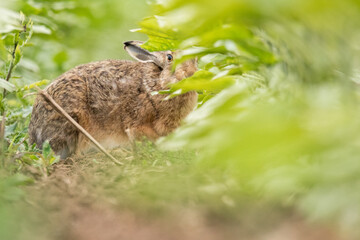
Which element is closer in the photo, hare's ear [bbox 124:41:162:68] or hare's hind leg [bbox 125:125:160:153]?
hare's hind leg [bbox 125:125:160:153]

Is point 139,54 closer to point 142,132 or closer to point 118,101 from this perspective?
point 118,101

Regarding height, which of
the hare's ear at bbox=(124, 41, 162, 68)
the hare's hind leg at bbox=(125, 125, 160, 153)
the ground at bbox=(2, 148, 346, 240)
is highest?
the hare's ear at bbox=(124, 41, 162, 68)

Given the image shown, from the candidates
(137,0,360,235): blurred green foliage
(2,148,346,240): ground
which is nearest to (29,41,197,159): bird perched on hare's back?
(2,148,346,240): ground

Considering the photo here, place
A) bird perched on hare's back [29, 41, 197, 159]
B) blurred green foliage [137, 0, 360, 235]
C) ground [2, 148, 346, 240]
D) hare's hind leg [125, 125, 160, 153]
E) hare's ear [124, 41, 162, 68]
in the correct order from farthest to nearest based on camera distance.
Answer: hare's ear [124, 41, 162, 68] < hare's hind leg [125, 125, 160, 153] < bird perched on hare's back [29, 41, 197, 159] < ground [2, 148, 346, 240] < blurred green foliage [137, 0, 360, 235]

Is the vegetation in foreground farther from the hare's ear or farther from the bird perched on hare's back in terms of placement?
the hare's ear

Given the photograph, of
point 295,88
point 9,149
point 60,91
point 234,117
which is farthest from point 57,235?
point 60,91

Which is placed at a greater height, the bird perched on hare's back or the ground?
the bird perched on hare's back

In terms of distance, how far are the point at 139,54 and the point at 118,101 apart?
615 mm

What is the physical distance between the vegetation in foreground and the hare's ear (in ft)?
6.42

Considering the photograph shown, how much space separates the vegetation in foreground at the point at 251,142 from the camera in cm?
156

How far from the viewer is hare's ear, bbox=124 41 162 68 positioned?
5.96 meters

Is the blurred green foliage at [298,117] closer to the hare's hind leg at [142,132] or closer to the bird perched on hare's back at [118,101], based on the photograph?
the bird perched on hare's back at [118,101]

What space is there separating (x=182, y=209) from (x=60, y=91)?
3.29 metres

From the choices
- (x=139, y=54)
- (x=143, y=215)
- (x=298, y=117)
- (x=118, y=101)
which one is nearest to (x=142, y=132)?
(x=118, y=101)
